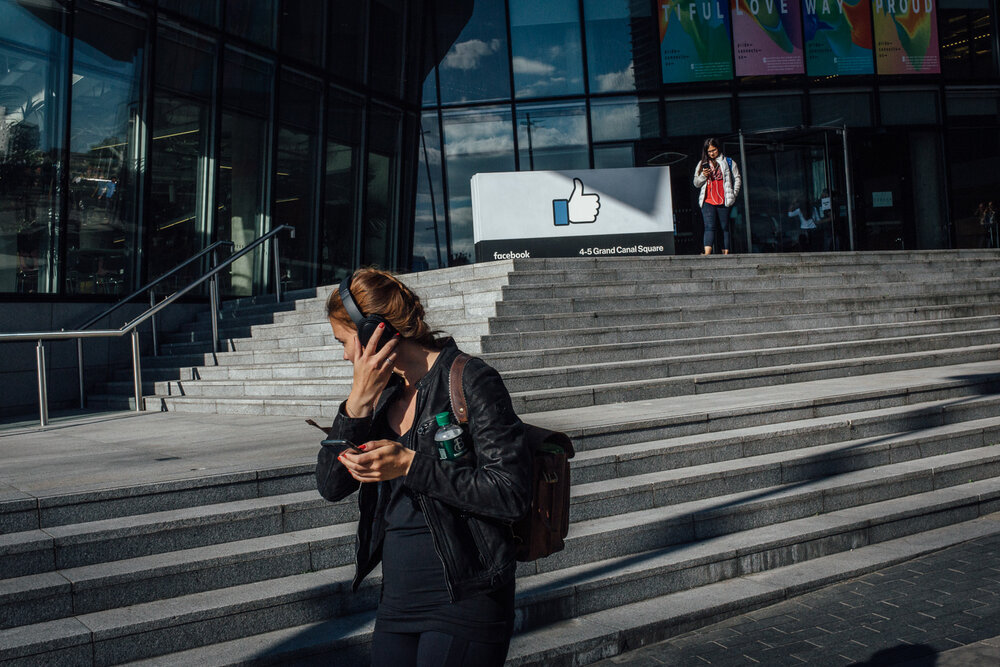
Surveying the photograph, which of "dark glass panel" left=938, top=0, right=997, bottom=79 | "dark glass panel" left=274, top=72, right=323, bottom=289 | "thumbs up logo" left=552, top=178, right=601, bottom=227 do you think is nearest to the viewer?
"thumbs up logo" left=552, top=178, right=601, bottom=227

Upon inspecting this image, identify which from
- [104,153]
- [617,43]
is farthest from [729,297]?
[617,43]

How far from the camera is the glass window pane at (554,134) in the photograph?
65.0ft

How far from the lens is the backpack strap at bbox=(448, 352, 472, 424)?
219 centimetres

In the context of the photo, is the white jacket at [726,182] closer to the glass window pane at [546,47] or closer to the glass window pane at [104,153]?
the glass window pane at [546,47]

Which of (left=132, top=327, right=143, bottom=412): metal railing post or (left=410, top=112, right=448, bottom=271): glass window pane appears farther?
(left=410, top=112, right=448, bottom=271): glass window pane

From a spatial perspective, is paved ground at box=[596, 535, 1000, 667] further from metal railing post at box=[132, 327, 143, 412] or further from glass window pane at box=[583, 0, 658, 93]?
glass window pane at box=[583, 0, 658, 93]

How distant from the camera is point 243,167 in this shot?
627 inches

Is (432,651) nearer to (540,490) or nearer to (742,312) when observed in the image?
(540,490)

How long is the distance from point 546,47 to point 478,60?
161 centimetres

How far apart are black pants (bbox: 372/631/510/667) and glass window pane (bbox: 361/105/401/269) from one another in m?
17.0

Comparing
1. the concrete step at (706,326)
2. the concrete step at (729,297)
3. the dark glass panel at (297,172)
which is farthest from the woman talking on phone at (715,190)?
the dark glass panel at (297,172)

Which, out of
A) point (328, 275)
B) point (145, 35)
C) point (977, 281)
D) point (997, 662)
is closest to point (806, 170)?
point (977, 281)

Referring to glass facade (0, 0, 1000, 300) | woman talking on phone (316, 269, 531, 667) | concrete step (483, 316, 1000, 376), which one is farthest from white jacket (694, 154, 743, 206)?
woman talking on phone (316, 269, 531, 667)

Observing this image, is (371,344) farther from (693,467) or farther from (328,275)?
(328,275)
